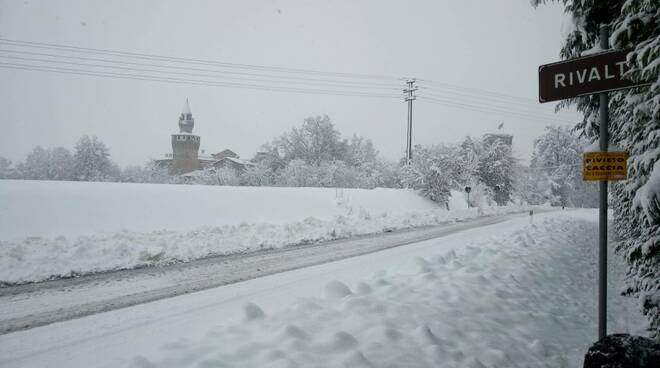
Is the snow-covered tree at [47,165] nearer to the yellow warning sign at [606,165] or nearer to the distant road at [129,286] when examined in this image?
the distant road at [129,286]

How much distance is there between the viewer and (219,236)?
12.7 meters

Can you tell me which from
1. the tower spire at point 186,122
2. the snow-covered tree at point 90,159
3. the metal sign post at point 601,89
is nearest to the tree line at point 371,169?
the snow-covered tree at point 90,159

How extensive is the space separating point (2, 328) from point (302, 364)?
4.45m

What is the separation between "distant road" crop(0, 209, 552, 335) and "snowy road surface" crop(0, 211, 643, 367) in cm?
48

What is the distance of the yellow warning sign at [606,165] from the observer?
10.6 ft

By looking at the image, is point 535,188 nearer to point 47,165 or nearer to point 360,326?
point 360,326

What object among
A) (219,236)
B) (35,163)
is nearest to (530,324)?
(219,236)

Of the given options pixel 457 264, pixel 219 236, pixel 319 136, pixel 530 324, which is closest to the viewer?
pixel 530 324

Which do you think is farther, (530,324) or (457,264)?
(457,264)

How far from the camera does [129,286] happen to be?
6938 mm

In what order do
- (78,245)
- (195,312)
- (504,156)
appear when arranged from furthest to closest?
(504,156) < (78,245) < (195,312)

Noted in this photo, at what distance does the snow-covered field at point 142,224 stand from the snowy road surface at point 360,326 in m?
4.02

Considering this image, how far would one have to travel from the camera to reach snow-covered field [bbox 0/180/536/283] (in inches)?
343

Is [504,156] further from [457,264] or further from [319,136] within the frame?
[457,264]
